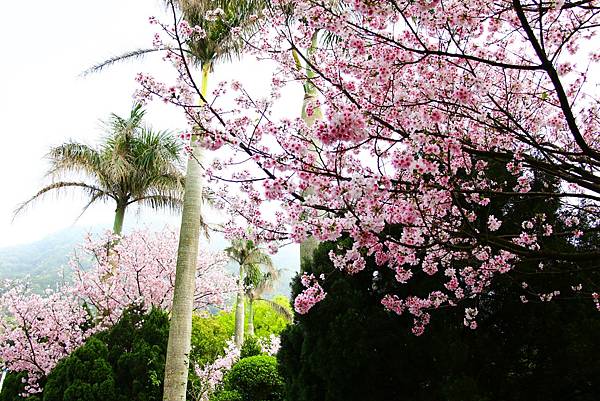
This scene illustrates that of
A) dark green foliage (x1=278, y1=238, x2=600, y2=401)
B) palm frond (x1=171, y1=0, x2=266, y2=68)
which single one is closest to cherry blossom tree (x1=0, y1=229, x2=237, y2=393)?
palm frond (x1=171, y1=0, x2=266, y2=68)

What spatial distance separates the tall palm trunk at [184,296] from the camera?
6594 mm

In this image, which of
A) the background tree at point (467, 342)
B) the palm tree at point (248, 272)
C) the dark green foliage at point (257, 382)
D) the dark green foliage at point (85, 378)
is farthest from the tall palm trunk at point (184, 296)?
the palm tree at point (248, 272)

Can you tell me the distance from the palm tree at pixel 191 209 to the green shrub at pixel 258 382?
316 centimetres

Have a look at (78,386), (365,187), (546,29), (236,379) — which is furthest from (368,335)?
(236,379)

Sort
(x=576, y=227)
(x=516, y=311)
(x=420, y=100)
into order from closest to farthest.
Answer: (x=420, y=100) → (x=516, y=311) → (x=576, y=227)

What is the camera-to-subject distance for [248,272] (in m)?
24.7

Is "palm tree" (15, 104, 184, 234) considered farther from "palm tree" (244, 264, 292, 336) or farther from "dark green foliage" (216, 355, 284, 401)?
"palm tree" (244, 264, 292, 336)

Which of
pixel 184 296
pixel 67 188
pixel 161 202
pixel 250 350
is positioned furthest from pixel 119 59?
pixel 250 350

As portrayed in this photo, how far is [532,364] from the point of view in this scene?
4.02 m

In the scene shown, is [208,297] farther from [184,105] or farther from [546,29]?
[546,29]

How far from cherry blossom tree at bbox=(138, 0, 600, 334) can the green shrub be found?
5.78 m

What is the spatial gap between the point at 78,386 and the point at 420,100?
623 centimetres

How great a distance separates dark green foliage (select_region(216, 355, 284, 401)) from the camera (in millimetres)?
9695

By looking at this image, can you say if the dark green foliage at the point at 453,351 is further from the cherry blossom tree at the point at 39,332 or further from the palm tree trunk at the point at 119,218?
the palm tree trunk at the point at 119,218
